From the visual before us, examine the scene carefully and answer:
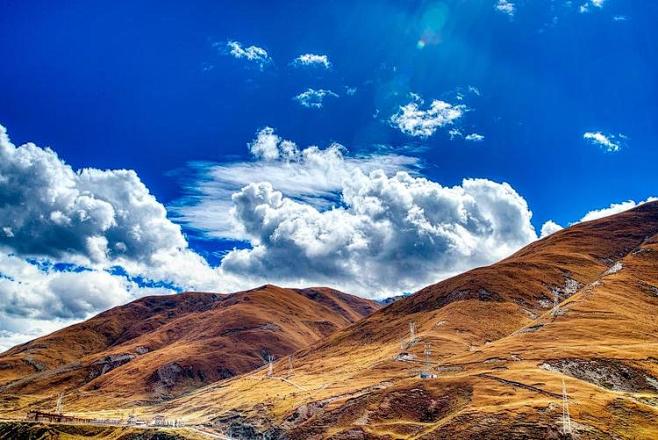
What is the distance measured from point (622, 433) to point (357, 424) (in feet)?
217

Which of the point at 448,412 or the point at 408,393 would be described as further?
the point at 408,393

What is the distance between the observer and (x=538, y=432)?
421 ft

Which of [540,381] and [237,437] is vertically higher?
[540,381]

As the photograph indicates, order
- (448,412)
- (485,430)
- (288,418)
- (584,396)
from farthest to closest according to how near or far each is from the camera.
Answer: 1. (288,418)
2. (448,412)
3. (584,396)
4. (485,430)

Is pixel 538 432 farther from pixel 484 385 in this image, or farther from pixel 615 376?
pixel 615 376

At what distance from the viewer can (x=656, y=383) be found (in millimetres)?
158625

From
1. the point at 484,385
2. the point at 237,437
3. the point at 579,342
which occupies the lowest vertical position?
the point at 237,437

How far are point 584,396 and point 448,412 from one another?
1340 inches

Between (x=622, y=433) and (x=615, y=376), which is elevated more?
(x=615, y=376)

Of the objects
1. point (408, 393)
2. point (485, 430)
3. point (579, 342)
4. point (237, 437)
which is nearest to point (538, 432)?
point (485, 430)

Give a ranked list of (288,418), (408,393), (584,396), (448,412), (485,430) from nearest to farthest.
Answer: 1. (485,430)
2. (584,396)
3. (448,412)
4. (408,393)
5. (288,418)

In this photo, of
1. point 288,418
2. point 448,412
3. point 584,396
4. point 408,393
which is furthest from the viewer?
point 288,418

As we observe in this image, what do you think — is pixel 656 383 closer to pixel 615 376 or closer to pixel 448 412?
pixel 615 376

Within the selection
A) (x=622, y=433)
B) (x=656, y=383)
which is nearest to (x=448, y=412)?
(x=622, y=433)
